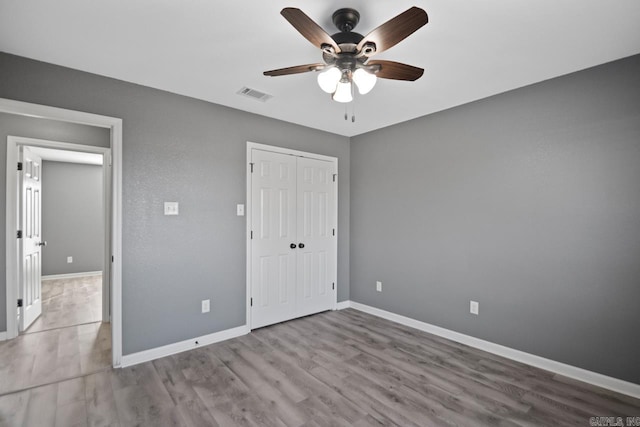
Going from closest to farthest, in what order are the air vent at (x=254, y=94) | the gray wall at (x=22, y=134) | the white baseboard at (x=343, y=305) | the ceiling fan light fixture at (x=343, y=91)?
1. the ceiling fan light fixture at (x=343, y=91)
2. the air vent at (x=254, y=94)
3. the gray wall at (x=22, y=134)
4. the white baseboard at (x=343, y=305)

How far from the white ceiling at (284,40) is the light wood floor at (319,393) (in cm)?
254

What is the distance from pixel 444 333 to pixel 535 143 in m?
2.15

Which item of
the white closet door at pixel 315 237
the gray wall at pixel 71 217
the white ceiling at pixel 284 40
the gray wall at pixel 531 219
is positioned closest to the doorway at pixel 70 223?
the gray wall at pixel 71 217

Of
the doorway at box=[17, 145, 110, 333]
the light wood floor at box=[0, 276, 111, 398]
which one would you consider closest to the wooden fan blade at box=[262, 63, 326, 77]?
the light wood floor at box=[0, 276, 111, 398]

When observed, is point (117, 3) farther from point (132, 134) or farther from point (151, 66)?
point (132, 134)

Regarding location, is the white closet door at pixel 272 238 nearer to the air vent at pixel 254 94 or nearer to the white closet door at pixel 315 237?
the white closet door at pixel 315 237

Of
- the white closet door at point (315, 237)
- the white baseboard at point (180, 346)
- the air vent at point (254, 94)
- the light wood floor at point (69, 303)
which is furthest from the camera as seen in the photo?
the white closet door at point (315, 237)

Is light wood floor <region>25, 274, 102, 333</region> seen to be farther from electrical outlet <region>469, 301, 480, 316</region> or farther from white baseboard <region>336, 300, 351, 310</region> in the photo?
electrical outlet <region>469, 301, 480, 316</region>

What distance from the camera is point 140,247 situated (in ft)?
9.18

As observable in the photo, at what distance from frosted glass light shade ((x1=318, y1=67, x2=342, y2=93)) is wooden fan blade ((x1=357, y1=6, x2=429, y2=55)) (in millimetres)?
189

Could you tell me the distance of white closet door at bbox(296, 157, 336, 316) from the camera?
4004mm

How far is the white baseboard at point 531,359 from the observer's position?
233 centimetres

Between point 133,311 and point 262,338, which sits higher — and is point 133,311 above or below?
above

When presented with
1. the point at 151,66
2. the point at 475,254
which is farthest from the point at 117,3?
the point at 475,254
